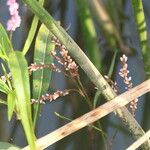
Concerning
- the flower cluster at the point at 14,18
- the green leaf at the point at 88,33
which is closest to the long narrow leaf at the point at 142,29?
the green leaf at the point at 88,33

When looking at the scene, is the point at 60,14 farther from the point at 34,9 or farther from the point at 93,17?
the point at 34,9

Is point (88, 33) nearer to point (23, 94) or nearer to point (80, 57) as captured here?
point (80, 57)

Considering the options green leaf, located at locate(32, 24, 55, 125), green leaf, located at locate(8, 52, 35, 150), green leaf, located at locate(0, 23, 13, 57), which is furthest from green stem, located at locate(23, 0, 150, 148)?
green leaf, located at locate(32, 24, 55, 125)

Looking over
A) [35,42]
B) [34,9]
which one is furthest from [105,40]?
[34,9]

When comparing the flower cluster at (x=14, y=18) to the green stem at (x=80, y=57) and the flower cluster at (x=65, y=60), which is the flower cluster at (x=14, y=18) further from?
the green stem at (x=80, y=57)

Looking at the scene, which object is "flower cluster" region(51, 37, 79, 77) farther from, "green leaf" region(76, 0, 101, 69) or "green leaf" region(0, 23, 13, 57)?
"green leaf" region(76, 0, 101, 69)

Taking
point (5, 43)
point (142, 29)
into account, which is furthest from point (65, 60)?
point (142, 29)

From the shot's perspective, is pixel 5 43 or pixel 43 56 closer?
pixel 5 43
